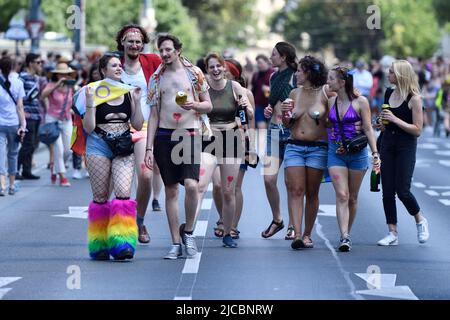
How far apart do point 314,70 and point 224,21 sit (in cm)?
8183

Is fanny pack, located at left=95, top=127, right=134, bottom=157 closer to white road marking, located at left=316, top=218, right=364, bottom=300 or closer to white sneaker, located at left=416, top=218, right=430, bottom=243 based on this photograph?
white road marking, located at left=316, top=218, right=364, bottom=300

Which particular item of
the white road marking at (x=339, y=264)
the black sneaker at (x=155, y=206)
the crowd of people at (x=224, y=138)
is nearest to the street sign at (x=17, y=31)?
the black sneaker at (x=155, y=206)

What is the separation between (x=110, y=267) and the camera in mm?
11008

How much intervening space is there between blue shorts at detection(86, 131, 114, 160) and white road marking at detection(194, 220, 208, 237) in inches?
82.4

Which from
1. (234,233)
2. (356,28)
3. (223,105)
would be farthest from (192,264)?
(356,28)

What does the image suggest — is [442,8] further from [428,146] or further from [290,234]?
[290,234]

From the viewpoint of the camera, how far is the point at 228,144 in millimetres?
12289

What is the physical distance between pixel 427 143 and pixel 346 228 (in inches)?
762

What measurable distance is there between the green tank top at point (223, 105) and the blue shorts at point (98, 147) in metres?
1.25

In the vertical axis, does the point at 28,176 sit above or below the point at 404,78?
below

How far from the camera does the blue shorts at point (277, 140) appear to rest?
1296 centimetres

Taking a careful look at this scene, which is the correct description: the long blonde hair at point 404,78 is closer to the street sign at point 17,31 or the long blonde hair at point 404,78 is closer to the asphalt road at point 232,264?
the asphalt road at point 232,264

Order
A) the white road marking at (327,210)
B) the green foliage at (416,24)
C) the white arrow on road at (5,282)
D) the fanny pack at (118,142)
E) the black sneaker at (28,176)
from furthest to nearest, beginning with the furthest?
the green foliage at (416,24)
the black sneaker at (28,176)
the white road marking at (327,210)
the fanny pack at (118,142)
the white arrow on road at (5,282)

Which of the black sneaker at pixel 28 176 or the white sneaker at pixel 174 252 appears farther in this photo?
the black sneaker at pixel 28 176
